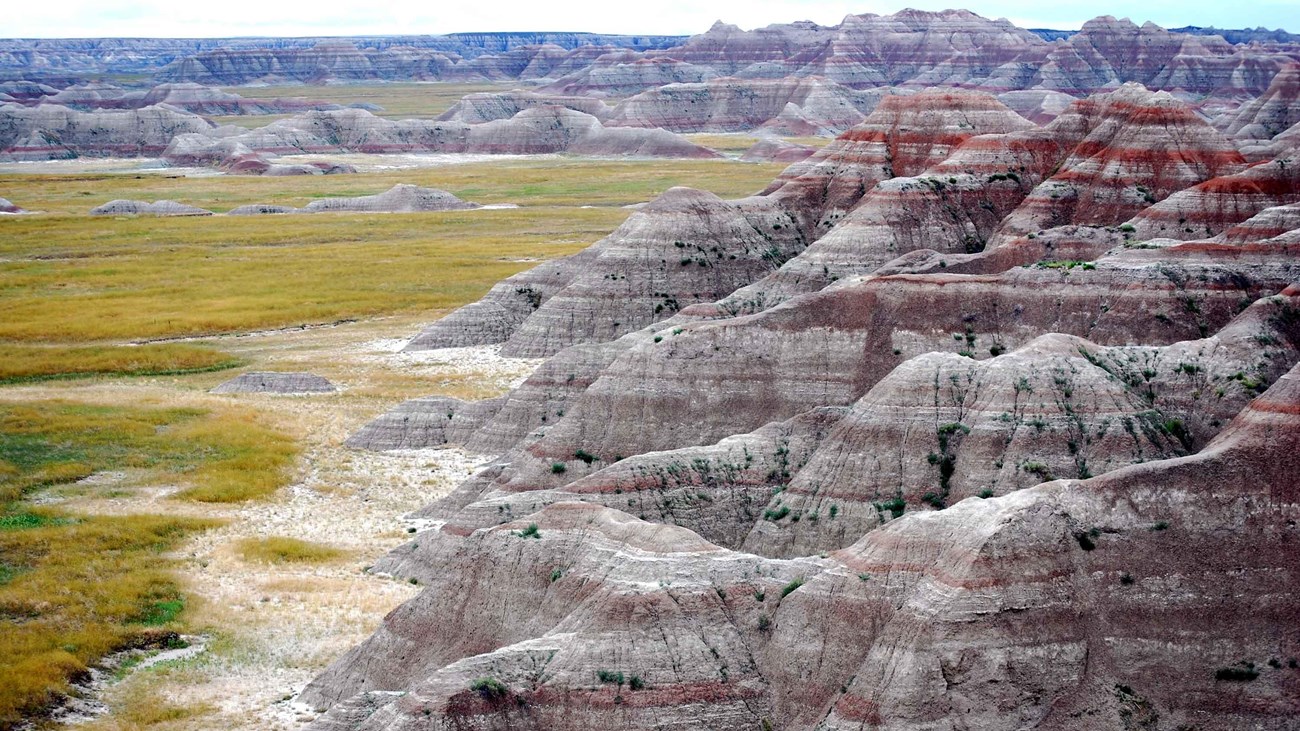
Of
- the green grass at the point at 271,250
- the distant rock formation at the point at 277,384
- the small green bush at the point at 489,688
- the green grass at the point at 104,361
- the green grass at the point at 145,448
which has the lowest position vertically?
the green grass at the point at 271,250

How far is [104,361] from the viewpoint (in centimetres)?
7469

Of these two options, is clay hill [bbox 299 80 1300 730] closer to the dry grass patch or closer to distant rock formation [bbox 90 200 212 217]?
the dry grass patch

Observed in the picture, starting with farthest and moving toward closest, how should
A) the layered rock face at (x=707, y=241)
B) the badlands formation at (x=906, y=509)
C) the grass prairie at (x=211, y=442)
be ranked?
the layered rock face at (x=707, y=241), the grass prairie at (x=211, y=442), the badlands formation at (x=906, y=509)

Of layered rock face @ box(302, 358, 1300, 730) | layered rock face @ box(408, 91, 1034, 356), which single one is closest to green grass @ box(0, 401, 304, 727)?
layered rock face @ box(302, 358, 1300, 730)

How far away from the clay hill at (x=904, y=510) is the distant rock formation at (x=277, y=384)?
10.6 m

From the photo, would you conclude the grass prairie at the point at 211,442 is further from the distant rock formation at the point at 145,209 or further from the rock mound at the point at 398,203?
the rock mound at the point at 398,203

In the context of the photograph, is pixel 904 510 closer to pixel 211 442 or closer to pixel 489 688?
pixel 489 688

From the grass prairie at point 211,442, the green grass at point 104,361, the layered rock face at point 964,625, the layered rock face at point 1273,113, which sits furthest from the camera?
the layered rock face at point 1273,113

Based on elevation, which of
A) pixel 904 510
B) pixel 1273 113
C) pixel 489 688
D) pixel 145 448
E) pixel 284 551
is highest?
pixel 1273 113

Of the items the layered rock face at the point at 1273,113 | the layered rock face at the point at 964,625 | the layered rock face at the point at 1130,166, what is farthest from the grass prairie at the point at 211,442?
the layered rock face at the point at 1273,113

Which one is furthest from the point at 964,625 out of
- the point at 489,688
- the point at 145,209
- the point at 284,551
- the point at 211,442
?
the point at 145,209

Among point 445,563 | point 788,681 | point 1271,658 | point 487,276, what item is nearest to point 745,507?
point 445,563

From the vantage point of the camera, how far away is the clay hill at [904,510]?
25688mm

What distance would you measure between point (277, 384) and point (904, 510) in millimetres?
39194
